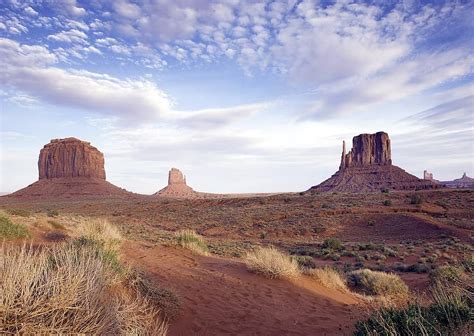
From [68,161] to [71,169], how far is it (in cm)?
288

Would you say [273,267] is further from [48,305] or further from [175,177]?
[175,177]

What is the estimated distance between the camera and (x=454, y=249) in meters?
19.6

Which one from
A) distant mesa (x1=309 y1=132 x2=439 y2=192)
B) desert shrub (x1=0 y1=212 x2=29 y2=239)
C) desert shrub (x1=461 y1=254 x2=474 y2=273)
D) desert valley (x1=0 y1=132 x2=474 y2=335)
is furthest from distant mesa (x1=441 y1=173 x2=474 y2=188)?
desert shrub (x1=0 y1=212 x2=29 y2=239)

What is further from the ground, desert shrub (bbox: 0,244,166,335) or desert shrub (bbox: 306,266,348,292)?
desert shrub (bbox: 0,244,166,335)

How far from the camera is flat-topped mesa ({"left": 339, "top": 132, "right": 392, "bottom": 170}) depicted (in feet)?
317

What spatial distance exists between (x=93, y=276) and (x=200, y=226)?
31.5 metres

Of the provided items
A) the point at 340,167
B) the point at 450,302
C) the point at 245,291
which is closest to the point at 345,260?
the point at 245,291

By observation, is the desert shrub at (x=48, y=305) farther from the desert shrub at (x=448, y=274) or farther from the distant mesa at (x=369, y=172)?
the distant mesa at (x=369, y=172)

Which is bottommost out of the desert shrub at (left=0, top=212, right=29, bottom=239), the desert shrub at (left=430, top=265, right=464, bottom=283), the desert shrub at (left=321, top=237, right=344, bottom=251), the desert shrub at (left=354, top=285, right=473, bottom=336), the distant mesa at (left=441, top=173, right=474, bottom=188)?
the desert shrub at (left=321, top=237, right=344, bottom=251)

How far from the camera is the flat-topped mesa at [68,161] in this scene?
105 metres

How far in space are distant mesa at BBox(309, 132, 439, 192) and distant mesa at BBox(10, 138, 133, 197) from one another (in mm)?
57808

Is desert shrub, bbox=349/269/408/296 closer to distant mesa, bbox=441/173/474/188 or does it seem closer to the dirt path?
the dirt path

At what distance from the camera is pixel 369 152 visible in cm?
9788

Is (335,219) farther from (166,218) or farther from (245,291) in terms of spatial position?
(245,291)
